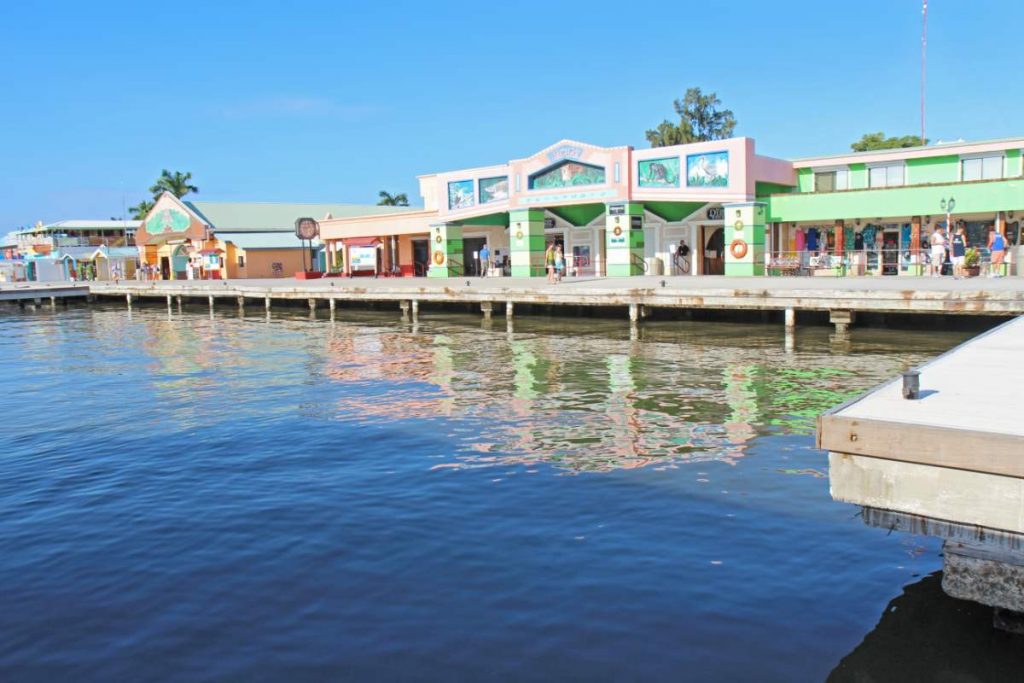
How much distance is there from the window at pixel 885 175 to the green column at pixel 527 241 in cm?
1518

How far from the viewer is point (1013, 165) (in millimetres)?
34562

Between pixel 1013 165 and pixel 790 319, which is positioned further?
pixel 1013 165

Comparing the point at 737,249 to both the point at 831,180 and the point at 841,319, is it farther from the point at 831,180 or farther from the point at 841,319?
the point at 841,319

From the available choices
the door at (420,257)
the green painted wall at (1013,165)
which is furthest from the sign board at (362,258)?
the green painted wall at (1013,165)

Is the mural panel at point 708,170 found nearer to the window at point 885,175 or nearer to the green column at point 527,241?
the window at point 885,175

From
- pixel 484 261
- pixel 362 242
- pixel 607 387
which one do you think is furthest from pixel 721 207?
pixel 362 242

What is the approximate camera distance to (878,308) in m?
22.3

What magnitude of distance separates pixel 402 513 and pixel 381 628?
103 inches

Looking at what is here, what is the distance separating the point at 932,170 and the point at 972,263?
782 centimetres

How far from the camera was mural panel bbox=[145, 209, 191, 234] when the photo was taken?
6781cm

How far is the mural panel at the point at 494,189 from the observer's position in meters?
44.6

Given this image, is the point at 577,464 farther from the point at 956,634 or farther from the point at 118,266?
the point at 118,266

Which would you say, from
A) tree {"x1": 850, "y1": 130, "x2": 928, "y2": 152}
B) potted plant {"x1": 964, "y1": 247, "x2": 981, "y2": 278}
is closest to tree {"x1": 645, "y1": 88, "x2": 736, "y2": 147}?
tree {"x1": 850, "y1": 130, "x2": 928, "y2": 152}

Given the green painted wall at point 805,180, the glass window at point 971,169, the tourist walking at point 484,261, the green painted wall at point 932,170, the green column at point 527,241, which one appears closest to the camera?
the glass window at point 971,169
